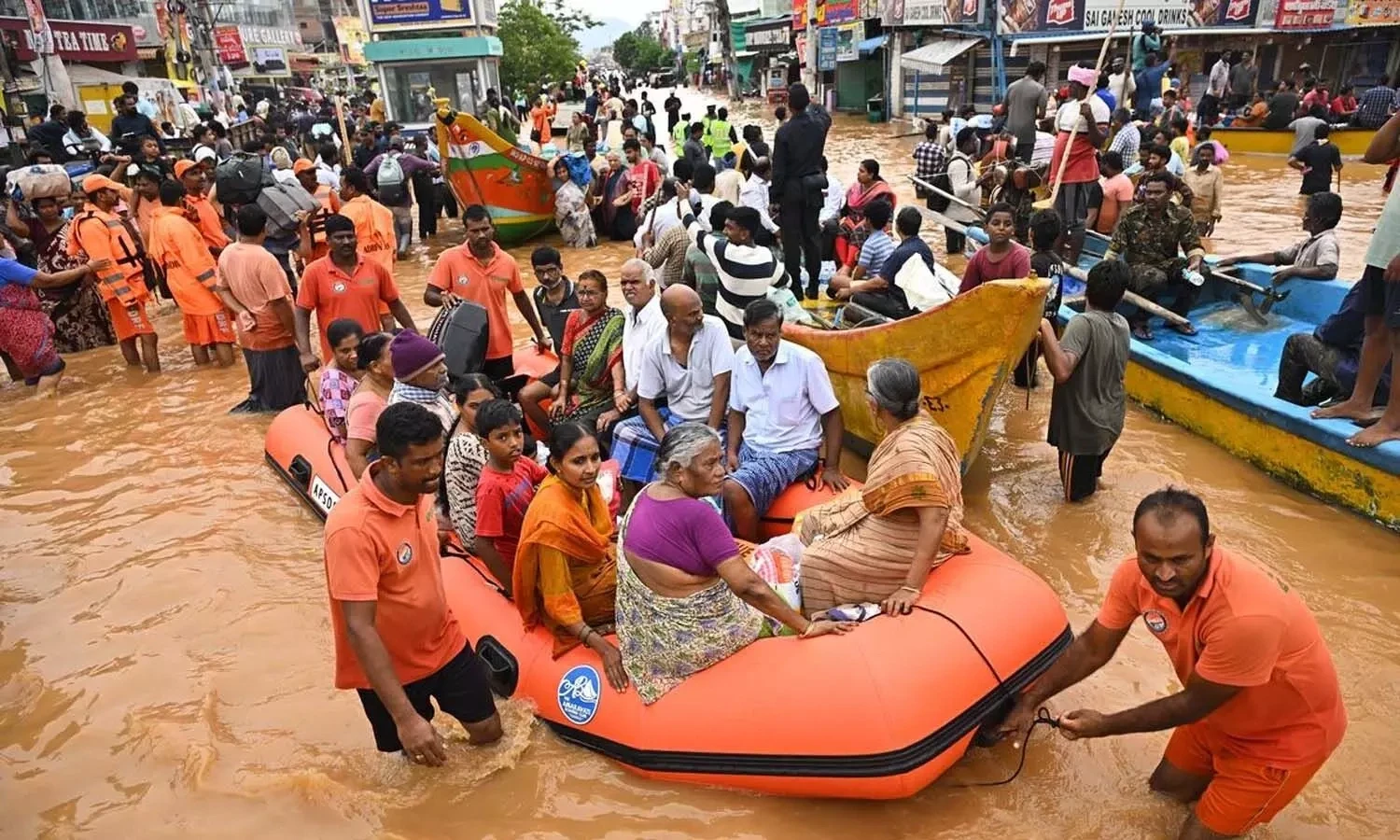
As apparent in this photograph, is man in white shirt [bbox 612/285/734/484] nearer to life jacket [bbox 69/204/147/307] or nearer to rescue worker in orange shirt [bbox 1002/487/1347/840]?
rescue worker in orange shirt [bbox 1002/487/1347/840]

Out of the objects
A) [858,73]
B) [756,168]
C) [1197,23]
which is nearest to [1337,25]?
[1197,23]

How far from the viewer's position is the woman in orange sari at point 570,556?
2.97m

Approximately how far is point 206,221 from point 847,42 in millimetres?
25564

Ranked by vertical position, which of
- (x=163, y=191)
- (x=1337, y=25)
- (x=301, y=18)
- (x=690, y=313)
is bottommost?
(x=690, y=313)

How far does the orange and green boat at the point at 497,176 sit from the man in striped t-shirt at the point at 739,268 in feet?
22.5

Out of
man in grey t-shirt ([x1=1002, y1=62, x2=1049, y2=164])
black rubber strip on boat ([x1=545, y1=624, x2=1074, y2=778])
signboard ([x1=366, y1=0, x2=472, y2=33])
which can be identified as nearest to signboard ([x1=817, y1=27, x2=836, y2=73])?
signboard ([x1=366, y1=0, x2=472, y2=33])

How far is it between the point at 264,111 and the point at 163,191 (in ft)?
69.3

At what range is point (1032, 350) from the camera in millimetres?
5793

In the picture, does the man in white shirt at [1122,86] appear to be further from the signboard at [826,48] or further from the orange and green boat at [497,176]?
the signboard at [826,48]

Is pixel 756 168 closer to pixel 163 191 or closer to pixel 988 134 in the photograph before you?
pixel 163 191

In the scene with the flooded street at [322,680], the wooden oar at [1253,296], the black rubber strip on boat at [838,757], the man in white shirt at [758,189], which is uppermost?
the man in white shirt at [758,189]

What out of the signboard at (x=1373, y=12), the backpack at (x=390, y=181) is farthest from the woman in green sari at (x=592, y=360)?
the signboard at (x=1373, y=12)

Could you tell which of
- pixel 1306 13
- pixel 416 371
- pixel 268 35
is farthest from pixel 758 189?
pixel 268 35

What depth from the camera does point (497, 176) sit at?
11859mm
